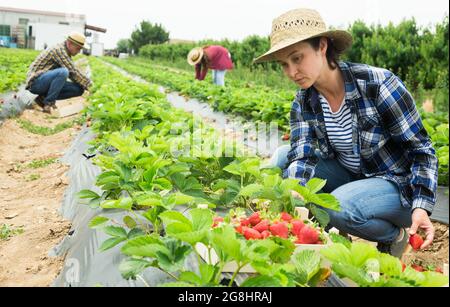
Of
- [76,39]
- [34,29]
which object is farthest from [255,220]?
[34,29]

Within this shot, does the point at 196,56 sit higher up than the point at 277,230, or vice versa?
the point at 196,56

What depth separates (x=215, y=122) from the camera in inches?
302

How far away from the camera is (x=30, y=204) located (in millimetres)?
3895

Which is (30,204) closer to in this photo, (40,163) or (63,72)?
(40,163)

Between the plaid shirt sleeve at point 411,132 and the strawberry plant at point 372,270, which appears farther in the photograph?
the plaid shirt sleeve at point 411,132

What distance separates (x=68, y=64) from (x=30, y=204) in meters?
4.59

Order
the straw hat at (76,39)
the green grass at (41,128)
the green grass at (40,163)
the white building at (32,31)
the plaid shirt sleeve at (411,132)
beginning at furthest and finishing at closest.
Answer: the white building at (32,31) → the straw hat at (76,39) → the green grass at (41,128) → the green grass at (40,163) → the plaid shirt sleeve at (411,132)

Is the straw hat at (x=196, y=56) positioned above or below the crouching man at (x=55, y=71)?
above

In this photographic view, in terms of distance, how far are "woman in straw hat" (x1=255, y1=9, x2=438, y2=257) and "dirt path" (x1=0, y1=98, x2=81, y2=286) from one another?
4.86 feet

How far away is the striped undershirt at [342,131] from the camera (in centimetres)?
267

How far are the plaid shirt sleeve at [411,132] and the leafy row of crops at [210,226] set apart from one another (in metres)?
0.49

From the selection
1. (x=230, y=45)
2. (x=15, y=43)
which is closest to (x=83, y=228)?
(x=230, y=45)

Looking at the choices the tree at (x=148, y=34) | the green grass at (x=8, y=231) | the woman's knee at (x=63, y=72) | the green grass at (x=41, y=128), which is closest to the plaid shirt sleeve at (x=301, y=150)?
the green grass at (x=8, y=231)

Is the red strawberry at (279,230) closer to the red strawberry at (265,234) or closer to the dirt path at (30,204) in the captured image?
the red strawberry at (265,234)
